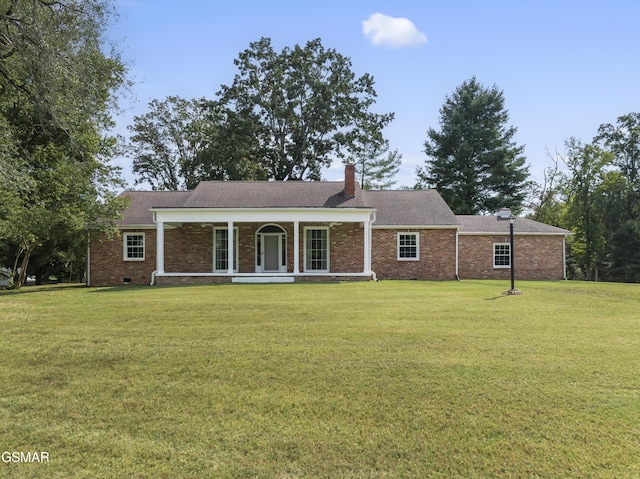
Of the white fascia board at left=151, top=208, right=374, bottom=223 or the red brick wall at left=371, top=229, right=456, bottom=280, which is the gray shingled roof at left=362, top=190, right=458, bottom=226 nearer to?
the red brick wall at left=371, top=229, right=456, bottom=280

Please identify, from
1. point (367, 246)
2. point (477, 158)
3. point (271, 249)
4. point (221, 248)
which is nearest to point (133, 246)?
point (221, 248)

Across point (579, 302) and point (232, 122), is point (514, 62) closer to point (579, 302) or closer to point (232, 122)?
point (579, 302)

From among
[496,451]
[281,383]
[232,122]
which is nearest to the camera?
[496,451]

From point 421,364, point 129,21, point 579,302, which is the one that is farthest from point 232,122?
point 421,364

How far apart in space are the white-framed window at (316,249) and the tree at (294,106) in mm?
14437

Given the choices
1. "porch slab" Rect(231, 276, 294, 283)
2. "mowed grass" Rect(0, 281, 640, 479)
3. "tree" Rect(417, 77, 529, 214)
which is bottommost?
"mowed grass" Rect(0, 281, 640, 479)

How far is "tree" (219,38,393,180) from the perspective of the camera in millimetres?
35156

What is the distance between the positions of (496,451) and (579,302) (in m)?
9.62

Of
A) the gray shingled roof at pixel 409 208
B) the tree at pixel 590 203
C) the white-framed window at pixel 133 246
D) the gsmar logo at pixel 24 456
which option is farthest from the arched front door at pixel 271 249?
the tree at pixel 590 203

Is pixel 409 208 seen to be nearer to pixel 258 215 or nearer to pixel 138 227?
pixel 258 215

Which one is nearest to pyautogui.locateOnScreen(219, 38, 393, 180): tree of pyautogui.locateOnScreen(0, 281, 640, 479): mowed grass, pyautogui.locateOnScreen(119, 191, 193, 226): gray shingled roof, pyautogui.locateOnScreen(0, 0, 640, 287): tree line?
pyautogui.locateOnScreen(0, 0, 640, 287): tree line

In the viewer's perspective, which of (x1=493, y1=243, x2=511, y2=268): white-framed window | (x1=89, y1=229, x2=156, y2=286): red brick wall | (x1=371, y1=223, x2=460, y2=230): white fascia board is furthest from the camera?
(x1=493, y1=243, x2=511, y2=268): white-framed window

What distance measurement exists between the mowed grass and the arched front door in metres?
12.6

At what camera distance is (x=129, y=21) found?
12.4 metres
